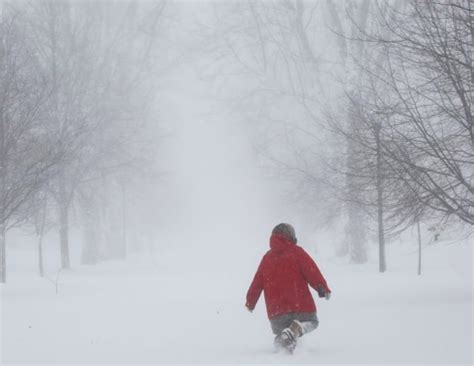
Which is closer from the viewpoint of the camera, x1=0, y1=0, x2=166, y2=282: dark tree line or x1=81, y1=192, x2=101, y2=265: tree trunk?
x1=0, y1=0, x2=166, y2=282: dark tree line

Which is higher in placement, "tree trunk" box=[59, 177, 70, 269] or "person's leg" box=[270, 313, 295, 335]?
"tree trunk" box=[59, 177, 70, 269]

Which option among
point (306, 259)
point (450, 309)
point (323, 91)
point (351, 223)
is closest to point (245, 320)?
point (450, 309)

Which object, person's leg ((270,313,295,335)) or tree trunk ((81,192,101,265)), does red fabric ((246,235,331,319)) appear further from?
tree trunk ((81,192,101,265))

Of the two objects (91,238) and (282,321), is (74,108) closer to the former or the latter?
(91,238)

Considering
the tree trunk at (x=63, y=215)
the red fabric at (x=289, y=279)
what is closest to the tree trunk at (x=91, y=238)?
the tree trunk at (x=63, y=215)

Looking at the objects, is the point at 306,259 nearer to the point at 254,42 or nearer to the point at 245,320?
the point at 245,320

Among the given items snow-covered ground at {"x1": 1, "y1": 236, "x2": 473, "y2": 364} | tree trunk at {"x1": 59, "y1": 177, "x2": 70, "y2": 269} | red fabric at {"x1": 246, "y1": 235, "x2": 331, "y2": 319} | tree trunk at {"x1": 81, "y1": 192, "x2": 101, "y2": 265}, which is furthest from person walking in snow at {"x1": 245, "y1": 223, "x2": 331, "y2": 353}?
tree trunk at {"x1": 81, "y1": 192, "x2": 101, "y2": 265}

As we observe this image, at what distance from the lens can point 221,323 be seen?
37.7ft

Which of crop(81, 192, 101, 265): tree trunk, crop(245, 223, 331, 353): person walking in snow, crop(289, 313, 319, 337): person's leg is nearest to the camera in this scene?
crop(289, 313, 319, 337): person's leg

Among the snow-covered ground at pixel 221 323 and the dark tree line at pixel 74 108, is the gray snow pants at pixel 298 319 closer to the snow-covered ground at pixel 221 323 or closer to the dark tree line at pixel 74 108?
the snow-covered ground at pixel 221 323

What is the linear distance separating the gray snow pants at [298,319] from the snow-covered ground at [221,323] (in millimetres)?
307

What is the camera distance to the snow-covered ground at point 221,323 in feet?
27.5

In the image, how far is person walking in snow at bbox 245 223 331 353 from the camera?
26.5 feet

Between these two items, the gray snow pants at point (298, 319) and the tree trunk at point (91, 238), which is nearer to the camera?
the gray snow pants at point (298, 319)
